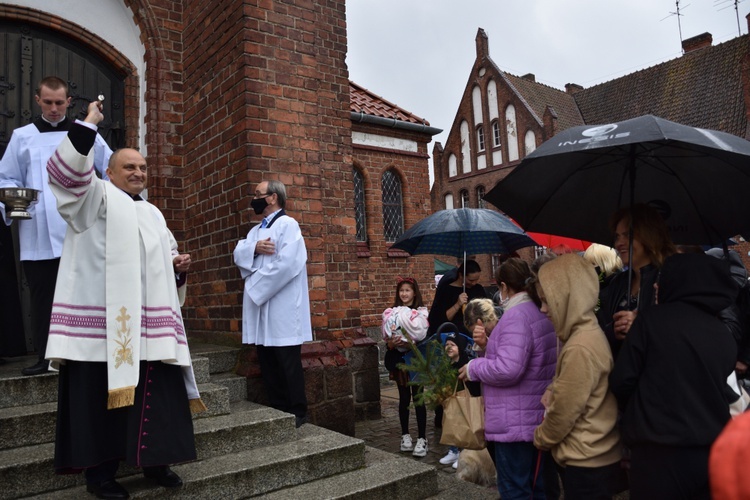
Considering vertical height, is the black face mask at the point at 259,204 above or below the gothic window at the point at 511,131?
below

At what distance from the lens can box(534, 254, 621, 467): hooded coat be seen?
250 cm

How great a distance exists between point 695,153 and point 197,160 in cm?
451

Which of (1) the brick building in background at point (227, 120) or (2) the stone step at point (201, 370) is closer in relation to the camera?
(2) the stone step at point (201, 370)

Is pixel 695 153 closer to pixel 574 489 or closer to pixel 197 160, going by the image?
pixel 574 489

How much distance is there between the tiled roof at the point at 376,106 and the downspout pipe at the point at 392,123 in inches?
4.0

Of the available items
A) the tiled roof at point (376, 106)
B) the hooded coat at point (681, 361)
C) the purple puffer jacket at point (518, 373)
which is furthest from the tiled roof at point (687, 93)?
the hooded coat at point (681, 361)

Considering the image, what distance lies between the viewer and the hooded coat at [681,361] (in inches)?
84.3

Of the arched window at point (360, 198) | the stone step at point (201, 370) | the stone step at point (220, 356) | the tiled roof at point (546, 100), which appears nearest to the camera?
the stone step at point (201, 370)

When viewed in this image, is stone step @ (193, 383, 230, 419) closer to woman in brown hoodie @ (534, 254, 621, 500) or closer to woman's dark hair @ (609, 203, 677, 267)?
woman in brown hoodie @ (534, 254, 621, 500)

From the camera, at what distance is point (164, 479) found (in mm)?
3029

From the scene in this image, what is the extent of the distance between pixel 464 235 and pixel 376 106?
641 cm

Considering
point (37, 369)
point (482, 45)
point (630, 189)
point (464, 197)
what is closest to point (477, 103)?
point (482, 45)

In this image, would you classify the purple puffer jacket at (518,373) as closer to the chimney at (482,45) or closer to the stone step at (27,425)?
the stone step at (27,425)

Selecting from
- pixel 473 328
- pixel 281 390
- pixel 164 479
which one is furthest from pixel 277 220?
pixel 164 479
